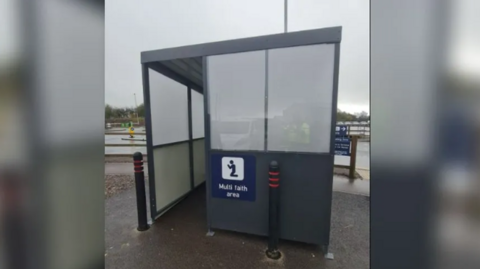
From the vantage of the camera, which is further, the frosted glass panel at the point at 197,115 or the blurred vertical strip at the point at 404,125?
the frosted glass panel at the point at 197,115

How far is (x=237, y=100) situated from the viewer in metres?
3.18

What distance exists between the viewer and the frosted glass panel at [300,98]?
2.76 meters

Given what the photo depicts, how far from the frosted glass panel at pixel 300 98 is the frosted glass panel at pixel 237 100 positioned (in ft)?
0.52

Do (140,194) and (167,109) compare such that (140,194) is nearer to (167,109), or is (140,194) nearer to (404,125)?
(167,109)

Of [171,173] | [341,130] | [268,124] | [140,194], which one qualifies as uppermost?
[268,124]

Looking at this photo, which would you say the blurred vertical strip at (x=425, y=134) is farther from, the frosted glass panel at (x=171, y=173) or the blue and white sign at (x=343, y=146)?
the blue and white sign at (x=343, y=146)

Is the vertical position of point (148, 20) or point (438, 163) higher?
point (148, 20)

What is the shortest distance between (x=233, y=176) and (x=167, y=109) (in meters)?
2.07

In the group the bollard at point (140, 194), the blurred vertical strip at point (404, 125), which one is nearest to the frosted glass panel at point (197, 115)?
the bollard at point (140, 194)

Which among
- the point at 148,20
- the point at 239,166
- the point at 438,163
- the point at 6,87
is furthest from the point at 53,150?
the point at 148,20

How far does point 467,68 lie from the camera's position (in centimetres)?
57

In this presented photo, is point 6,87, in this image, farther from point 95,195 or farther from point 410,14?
point 410,14

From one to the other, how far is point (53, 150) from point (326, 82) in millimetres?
2798

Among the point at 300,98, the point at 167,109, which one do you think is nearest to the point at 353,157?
the point at 300,98
